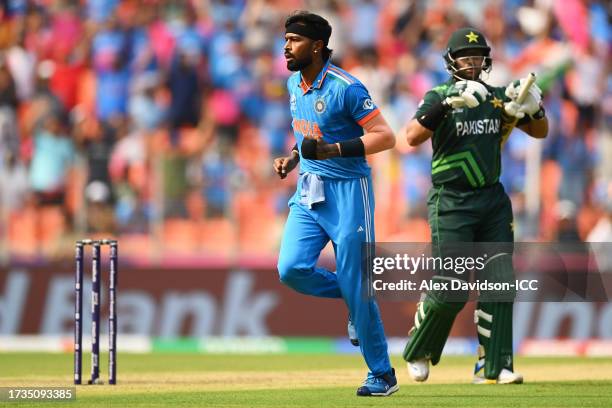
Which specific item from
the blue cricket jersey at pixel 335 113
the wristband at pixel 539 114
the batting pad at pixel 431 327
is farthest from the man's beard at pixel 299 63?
the batting pad at pixel 431 327

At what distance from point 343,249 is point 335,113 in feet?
2.83

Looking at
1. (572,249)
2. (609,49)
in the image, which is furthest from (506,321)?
(609,49)

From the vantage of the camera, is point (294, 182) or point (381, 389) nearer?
point (381, 389)

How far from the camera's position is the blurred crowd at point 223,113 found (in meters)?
14.8

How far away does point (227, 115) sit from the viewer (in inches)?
688

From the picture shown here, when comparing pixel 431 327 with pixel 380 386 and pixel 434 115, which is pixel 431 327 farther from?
pixel 434 115

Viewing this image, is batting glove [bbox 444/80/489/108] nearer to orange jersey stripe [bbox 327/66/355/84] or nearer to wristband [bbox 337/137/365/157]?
orange jersey stripe [bbox 327/66/355/84]

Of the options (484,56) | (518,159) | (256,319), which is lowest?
(256,319)

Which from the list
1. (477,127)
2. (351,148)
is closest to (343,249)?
(351,148)

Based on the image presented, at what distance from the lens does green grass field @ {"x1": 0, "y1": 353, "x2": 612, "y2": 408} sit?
7914 millimetres

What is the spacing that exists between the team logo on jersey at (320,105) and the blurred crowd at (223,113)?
6.45m

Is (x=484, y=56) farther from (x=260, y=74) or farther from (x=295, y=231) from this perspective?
(x=260, y=74)

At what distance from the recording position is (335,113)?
809 cm

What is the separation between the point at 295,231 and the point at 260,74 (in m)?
9.98
